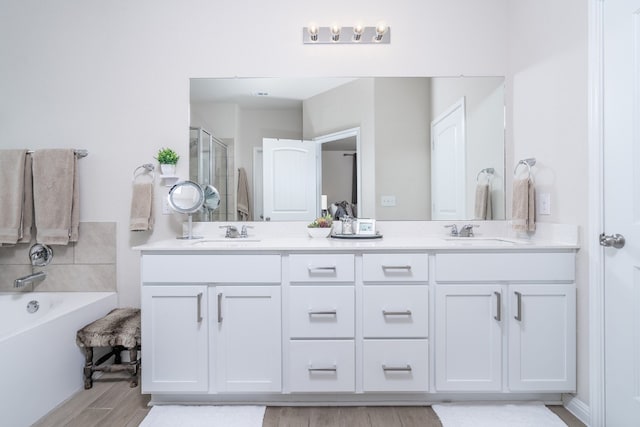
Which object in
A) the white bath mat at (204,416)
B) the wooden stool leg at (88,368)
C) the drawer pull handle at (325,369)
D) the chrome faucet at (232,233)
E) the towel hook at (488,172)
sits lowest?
the white bath mat at (204,416)

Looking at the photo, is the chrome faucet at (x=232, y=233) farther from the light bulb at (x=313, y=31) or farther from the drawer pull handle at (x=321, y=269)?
the light bulb at (x=313, y=31)

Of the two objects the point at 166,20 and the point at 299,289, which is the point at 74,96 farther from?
the point at 299,289

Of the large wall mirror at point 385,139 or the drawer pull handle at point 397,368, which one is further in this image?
A: the large wall mirror at point 385,139

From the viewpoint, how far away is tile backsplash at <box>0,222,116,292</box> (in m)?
2.42

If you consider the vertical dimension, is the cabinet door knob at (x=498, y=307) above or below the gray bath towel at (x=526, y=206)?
below

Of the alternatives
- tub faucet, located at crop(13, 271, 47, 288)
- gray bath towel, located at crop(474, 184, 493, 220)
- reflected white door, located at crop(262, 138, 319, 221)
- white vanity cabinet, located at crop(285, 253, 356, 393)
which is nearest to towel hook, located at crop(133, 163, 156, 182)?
reflected white door, located at crop(262, 138, 319, 221)

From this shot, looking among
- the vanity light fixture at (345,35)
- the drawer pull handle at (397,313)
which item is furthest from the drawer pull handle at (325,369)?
the vanity light fixture at (345,35)

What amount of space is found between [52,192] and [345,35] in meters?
2.16

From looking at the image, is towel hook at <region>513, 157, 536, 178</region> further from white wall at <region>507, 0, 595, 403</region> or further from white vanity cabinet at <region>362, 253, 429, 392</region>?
white vanity cabinet at <region>362, 253, 429, 392</region>

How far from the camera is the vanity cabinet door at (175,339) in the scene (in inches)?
72.4

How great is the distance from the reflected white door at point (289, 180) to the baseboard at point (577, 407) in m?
1.73

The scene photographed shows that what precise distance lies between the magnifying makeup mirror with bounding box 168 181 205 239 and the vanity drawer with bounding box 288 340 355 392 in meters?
1.01

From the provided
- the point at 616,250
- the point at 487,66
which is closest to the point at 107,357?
the point at 616,250

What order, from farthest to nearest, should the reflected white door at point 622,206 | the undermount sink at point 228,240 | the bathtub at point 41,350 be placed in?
the undermount sink at point 228,240, the bathtub at point 41,350, the reflected white door at point 622,206
